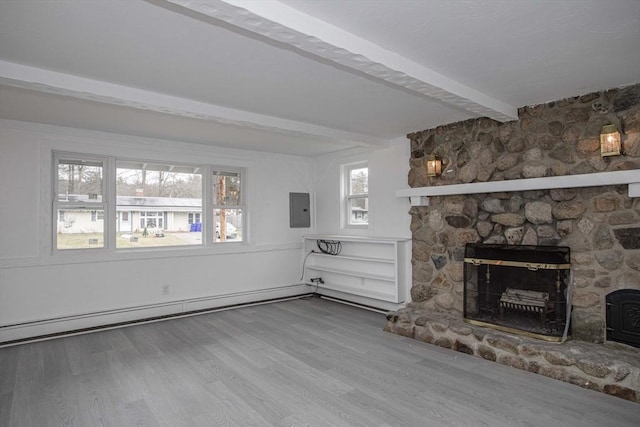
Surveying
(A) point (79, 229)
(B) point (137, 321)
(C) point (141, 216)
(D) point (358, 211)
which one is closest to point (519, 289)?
(D) point (358, 211)

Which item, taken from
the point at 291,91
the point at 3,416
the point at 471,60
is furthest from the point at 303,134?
the point at 3,416

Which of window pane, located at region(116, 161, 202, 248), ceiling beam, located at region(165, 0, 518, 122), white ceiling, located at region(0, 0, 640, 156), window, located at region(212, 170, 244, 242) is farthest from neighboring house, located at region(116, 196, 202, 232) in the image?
ceiling beam, located at region(165, 0, 518, 122)

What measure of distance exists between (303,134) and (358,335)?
2.38 m

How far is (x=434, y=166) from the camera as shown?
4484mm

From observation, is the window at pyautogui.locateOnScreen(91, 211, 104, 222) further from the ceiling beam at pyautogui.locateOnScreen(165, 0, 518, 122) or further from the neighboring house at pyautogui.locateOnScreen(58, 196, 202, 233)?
Answer: the ceiling beam at pyautogui.locateOnScreen(165, 0, 518, 122)

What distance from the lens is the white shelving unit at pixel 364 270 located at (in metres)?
4.93

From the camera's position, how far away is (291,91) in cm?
323

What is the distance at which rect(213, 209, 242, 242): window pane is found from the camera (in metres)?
5.73

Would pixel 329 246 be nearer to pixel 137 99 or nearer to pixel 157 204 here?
pixel 157 204

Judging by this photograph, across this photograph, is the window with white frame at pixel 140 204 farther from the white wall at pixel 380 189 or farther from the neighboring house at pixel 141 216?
the white wall at pixel 380 189

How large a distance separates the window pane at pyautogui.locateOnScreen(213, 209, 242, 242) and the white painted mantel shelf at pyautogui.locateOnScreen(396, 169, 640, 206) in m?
2.61

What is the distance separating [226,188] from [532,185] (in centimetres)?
414

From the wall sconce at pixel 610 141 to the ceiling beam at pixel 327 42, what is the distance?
1.10m

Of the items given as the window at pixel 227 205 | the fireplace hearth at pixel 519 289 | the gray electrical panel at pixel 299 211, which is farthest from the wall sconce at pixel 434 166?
the window at pixel 227 205
